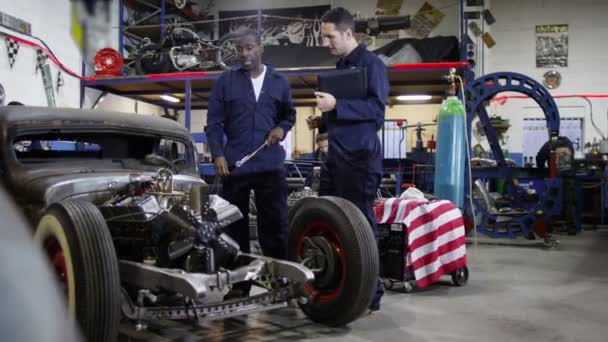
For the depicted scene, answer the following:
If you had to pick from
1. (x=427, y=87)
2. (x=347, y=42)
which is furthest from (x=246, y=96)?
(x=427, y=87)

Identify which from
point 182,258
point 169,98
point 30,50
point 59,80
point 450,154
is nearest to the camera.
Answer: point 182,258

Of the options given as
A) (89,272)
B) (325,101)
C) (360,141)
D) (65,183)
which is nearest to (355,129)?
(360,141)

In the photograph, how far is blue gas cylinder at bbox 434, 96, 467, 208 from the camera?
595cm

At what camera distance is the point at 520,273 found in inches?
197

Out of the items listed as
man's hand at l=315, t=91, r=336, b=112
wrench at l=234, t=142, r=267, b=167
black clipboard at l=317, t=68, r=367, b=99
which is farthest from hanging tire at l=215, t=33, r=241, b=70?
man's hand at l=315, t=91, r=336, b=112

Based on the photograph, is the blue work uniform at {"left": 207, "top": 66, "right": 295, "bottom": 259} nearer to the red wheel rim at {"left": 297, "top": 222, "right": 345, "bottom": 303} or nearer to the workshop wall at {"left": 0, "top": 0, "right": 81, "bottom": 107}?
the red wheel rim at {"left": 297, "top": 222, "right": 345, "bottom": 303}

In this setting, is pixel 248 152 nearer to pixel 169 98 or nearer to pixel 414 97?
pixel 414 97

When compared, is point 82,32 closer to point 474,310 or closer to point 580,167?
point 474,310

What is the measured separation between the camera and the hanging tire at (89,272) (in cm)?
213

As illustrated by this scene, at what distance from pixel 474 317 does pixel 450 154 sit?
9.24 ft

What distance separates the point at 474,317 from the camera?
3.45 m

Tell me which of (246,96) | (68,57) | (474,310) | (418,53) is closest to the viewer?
(246,96)

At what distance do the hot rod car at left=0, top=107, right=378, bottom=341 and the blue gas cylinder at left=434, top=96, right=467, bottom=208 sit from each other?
312cm

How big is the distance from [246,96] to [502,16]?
11.5m
